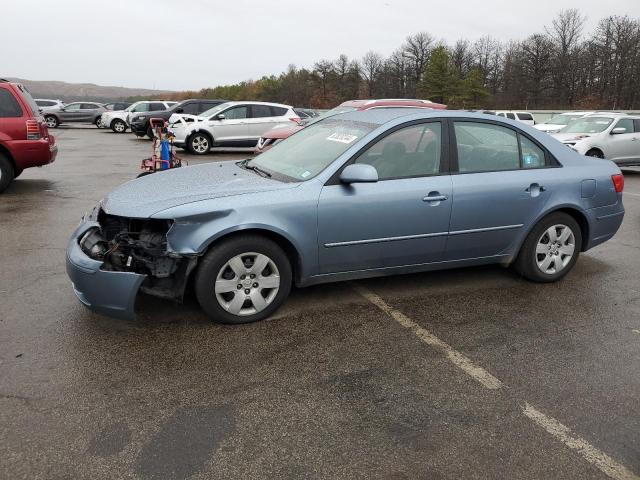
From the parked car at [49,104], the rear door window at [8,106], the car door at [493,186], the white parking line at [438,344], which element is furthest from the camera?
the parked car at [49,104]

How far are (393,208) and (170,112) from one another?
21467mm

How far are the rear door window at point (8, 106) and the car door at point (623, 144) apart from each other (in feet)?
43.9

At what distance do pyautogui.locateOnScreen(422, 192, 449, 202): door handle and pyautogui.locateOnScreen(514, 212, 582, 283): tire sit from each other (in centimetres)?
107

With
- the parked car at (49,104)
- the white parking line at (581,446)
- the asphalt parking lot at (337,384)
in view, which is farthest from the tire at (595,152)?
the parked car at (49,104)

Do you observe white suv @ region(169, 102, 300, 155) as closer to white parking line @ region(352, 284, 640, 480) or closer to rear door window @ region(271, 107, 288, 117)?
rear door window @ region(271, 107, 288, 117)

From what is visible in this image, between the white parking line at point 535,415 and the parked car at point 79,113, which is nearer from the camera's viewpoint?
the white parking line at point 535,415

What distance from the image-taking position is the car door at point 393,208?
4055mm

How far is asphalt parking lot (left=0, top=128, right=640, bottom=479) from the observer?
99.0 inches

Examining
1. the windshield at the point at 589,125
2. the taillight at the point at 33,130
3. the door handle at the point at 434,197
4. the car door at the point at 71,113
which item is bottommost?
the door handle at the point at 434,197

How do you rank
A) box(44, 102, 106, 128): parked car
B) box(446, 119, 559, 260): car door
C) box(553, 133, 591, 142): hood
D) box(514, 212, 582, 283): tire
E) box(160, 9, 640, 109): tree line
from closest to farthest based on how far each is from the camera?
box(446, 119, 559, 260): car door < box(514, 212, 582, 283): tire < box(553, 133, 591, 142): hood < box(44, 102, 106, 128): parked car < box(160, 9, 640, 109): tree line

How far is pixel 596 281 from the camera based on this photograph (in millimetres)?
5156

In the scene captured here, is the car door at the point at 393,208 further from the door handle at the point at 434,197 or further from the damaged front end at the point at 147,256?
the damaged front end at the point at 147,256

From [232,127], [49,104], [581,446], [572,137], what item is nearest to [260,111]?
[232,127]

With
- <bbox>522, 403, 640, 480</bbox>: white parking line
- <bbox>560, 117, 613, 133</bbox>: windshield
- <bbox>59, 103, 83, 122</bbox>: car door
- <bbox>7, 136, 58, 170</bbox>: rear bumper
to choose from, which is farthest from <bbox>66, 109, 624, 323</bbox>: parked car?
<bbox>59, 103, 83, 122</bbox>: car door
